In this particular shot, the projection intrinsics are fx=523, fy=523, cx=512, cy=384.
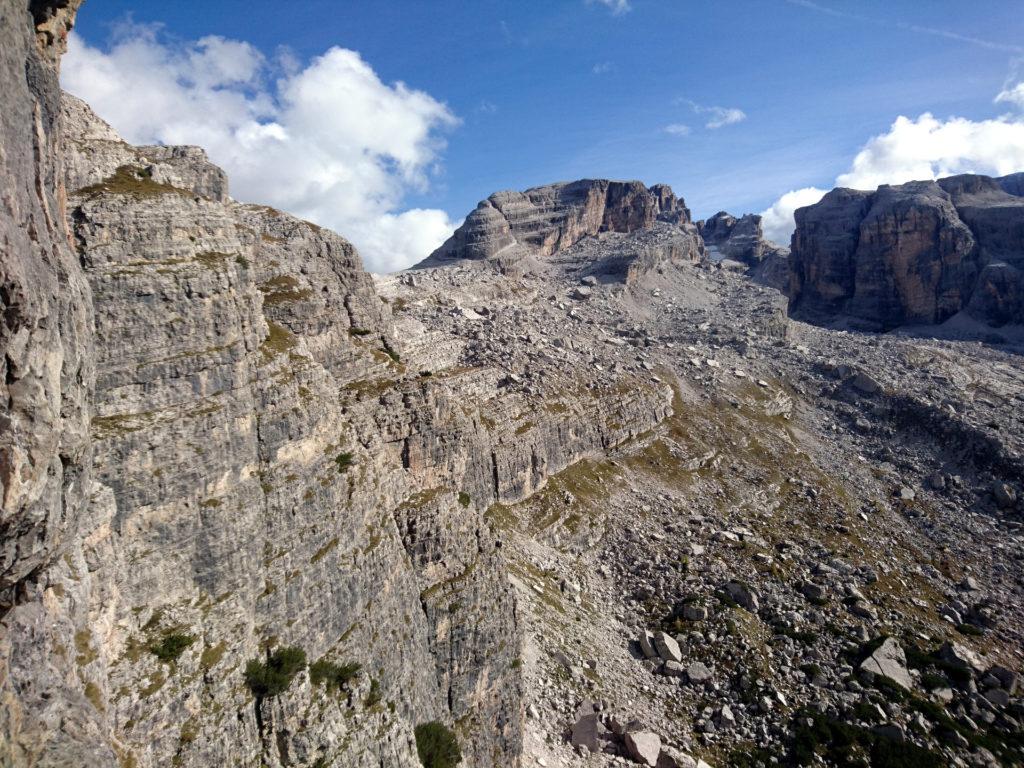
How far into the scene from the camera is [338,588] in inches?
1135

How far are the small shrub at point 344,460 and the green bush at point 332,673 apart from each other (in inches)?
406

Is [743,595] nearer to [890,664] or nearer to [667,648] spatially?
[667,648]

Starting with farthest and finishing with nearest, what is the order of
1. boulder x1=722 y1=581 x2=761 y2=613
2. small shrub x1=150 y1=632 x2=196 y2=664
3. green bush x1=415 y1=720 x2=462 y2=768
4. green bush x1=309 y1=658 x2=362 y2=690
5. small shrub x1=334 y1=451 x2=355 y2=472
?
1. boulder x1=722 y1=581 x2=761 y2=613
2. green bush x1=415 y1=720 x2=462 y2=768
3. small shrub x1=334 y1=451 x2=355 y2=472
4. green bush x1=309 y1=658 x2=362 y2=690
5. small shrub x1=150 y1=632 x2=196 y2=664

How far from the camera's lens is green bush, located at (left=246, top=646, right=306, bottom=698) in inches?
917

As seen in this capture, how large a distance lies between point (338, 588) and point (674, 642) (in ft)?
142

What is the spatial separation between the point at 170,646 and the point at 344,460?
13067 mm

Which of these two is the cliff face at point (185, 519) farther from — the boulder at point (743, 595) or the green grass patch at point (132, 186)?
the boulder at point (743, 595)

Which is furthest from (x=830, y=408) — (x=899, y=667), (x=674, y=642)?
(x=674, y=642)

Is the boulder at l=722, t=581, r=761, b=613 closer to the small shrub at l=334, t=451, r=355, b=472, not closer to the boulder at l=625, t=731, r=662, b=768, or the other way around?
the boulder at l=625, t=731, r=662, b=768

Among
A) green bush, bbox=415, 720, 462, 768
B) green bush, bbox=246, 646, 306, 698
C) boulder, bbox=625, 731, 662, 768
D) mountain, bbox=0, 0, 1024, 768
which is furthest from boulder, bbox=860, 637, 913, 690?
green bush, bbox=246, 646, 306, 698

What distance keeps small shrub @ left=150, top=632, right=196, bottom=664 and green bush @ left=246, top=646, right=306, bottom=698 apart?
3380 millimetres

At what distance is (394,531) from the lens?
114 ft

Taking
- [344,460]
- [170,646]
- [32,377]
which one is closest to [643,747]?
[344,460]

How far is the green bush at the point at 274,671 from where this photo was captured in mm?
23297
